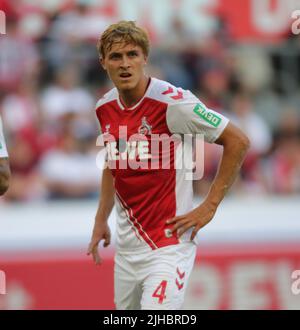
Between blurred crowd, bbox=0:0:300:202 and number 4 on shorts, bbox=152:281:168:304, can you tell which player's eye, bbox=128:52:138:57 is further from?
blurred crowd, bbox=0:0:300:202

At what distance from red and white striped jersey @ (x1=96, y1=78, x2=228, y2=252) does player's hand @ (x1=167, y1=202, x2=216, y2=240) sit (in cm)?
9

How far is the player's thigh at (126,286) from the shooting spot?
540 cm

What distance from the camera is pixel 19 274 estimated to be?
23.8 ft

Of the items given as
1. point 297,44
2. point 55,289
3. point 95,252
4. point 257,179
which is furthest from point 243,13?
point 95,252

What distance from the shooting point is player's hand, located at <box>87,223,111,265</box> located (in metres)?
5.68

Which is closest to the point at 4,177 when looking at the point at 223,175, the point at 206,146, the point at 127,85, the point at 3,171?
the point at 3,171

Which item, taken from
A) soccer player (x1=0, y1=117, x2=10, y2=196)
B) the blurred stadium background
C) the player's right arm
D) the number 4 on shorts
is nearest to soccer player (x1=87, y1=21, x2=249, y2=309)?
the number 4 on shorts

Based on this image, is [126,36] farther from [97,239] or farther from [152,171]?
[97,239]

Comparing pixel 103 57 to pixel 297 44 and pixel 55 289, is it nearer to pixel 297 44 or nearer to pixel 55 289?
pixel 55 289

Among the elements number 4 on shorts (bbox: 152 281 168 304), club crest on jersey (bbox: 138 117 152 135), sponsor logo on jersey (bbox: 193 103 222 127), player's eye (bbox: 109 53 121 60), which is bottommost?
number 4 on shorts (bbox: 152 281 168 304)

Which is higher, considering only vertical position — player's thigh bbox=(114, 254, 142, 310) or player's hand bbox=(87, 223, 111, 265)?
player's hand bbox=(87, 223, 111, 265)

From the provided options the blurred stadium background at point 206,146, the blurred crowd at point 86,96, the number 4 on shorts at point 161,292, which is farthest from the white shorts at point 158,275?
the blurred crowd at point 86,96

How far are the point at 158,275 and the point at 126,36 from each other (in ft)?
4.47
